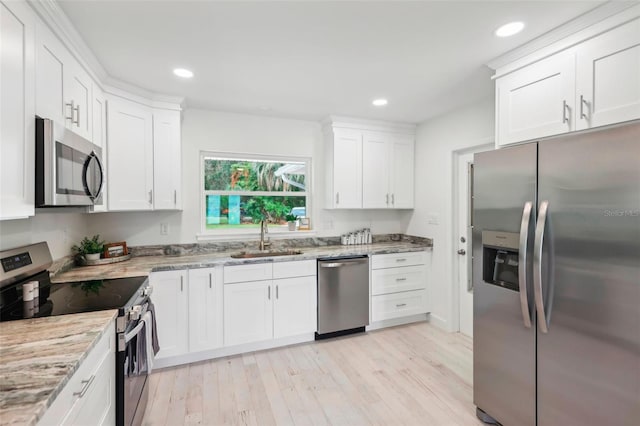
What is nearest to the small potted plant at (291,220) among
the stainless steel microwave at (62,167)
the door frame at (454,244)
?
the door frame at (454,244)

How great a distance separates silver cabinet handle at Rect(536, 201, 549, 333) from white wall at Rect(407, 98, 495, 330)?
1668 mm

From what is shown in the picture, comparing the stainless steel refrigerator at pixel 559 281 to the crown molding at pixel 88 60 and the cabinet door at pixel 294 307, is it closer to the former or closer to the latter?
the cabinet door at pixel 294 307

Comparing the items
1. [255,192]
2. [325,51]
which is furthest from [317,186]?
[325,51]

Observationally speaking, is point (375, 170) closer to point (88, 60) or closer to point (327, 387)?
point (327, 387)

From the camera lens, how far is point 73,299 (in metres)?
1.63

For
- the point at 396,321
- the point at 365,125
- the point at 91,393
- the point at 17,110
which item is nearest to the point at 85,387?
the point at 91,393

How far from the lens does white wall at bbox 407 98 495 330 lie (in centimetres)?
321

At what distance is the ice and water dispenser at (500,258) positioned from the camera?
177cm

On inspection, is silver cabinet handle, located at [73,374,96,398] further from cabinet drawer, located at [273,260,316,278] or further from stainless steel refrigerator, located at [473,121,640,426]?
stainless steel refrigerator, located at [473,121,640,426]

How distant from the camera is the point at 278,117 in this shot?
358 cm

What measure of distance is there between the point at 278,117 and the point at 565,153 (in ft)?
9.19

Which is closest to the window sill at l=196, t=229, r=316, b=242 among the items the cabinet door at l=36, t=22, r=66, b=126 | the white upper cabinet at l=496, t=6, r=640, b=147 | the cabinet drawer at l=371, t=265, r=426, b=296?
the cabinet drawer at l=371, t=265, r=426, b=296

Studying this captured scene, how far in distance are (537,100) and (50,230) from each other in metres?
3.41

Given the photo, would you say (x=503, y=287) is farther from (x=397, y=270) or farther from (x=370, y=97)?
(x=370, y=97)
